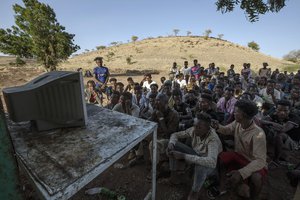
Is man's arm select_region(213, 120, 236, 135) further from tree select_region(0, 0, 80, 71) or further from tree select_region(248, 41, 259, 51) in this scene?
tree select_region(248, 41, 259, 51)

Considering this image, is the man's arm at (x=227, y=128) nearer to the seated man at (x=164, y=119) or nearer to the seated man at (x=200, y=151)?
the seated man at (x=200, y=151)

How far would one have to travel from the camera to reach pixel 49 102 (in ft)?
5.06

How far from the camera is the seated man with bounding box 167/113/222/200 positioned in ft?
7.47

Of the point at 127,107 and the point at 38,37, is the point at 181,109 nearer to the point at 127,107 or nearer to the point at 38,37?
the point at 127,107

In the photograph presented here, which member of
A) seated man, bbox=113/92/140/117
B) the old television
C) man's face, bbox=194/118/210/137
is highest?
the old television

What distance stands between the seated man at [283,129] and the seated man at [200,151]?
1.38 meters

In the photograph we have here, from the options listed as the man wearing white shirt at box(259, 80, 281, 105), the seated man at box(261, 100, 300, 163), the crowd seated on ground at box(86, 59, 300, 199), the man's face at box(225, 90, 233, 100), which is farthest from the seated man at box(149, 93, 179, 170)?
the man wearing white shirt at box(259, 80, 281, 105)

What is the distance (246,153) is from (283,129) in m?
1.19

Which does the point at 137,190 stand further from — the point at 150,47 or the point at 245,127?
the point at 150,47

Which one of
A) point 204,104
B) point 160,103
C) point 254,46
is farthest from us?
point 254,46

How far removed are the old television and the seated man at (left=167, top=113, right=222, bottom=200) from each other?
1.37 m

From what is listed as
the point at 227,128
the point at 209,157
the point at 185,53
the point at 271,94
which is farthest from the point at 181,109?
the point at 185,53

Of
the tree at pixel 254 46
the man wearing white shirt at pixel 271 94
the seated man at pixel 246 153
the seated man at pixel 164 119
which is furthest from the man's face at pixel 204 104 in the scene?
the tree at pixel 254 46

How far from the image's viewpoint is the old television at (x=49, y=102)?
1.47 m
